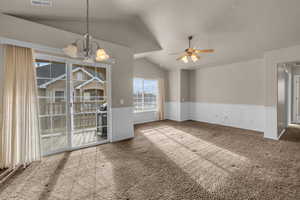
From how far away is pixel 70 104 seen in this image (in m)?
3.25

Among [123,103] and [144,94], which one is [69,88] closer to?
[123,103]

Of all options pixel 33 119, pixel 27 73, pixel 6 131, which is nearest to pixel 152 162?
pixel 33 119

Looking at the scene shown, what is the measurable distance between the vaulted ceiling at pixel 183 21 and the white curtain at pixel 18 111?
84 centimetres

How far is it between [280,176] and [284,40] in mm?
3359

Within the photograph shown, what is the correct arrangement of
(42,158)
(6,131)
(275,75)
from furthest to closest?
(275,75) → (42,158) → (6,131)

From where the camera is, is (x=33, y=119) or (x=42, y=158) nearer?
(x=33, y=119)

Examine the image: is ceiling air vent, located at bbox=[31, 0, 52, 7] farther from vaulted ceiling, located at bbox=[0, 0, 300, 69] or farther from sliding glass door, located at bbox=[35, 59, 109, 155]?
sliding glass door, located at bbox=[35, 59, 109, 155]

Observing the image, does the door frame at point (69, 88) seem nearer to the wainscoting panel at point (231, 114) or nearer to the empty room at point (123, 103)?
the empty room at point (123, 103)

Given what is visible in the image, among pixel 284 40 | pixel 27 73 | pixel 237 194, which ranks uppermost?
pixel 284 40

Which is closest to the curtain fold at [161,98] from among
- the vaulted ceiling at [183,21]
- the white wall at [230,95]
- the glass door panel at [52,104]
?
the white wall at [230,95]

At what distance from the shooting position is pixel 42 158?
286cm

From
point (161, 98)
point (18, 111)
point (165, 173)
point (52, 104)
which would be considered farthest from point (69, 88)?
point (161, 98)

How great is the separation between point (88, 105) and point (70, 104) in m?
0.42

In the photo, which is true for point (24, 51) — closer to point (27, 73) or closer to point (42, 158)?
point (27, 73)
